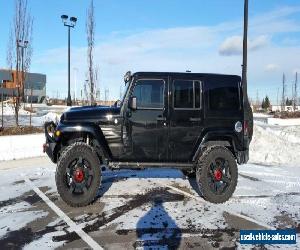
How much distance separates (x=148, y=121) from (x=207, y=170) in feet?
4.55

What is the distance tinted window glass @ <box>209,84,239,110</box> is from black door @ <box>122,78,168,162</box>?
3.02ft

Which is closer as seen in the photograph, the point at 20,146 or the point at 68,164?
the point at 68,164

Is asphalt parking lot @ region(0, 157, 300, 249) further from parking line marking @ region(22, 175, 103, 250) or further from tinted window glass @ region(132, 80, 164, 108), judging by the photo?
tinted window glass @ region(132, 80, 164, 108)

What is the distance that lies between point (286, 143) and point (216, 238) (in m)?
9.67

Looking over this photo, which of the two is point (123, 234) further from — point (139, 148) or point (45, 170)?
point (45, 170)

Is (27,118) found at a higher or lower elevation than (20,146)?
higher

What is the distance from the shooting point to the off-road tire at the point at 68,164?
731 centimetres

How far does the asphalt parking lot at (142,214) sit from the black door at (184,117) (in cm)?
97

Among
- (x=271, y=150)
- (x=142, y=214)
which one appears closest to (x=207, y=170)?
(x=142, y=214)

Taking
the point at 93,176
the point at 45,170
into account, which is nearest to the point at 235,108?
the point at 93,176

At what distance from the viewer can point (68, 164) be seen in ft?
24.2

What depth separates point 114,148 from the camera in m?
7.69

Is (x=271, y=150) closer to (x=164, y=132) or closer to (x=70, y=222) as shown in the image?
(x=164, y=132)

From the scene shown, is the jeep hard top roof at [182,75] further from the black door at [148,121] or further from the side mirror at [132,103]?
the side mirror at [132,103]
